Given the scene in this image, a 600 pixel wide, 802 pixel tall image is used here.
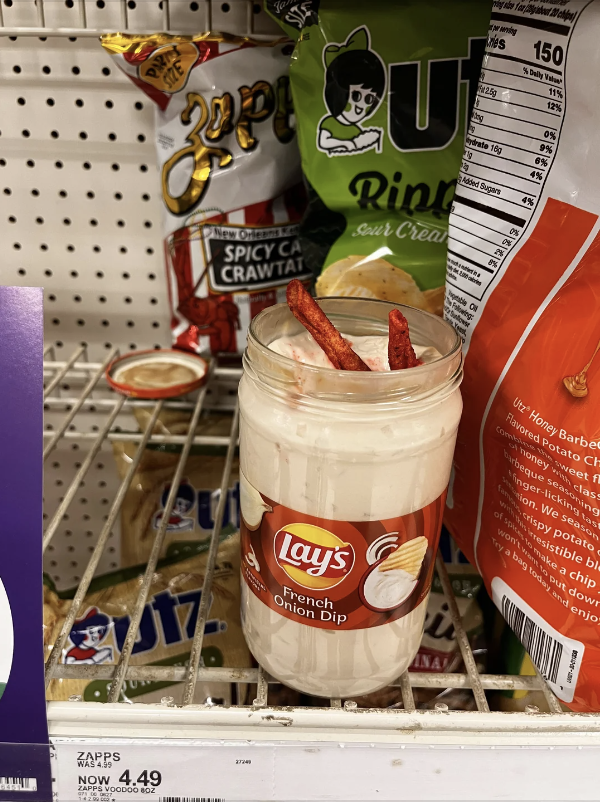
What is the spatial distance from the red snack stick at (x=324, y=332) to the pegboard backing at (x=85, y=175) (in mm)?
499

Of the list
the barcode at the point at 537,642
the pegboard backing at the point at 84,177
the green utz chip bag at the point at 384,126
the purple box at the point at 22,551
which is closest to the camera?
the purple box at the point at 22,551

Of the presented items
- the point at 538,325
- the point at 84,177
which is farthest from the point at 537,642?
the point at 84,177

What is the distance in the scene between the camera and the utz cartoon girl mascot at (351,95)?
0.71 metres

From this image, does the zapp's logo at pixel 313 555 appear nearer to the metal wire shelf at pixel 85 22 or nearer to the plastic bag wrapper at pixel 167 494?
the plastic bag wrapper at pixel 167 494

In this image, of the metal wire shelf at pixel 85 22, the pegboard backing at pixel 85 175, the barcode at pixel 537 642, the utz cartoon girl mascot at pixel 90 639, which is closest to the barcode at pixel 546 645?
the barcode at pixel 537 642

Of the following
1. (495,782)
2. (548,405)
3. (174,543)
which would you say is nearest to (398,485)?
(548,405)

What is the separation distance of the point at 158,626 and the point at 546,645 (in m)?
0.45

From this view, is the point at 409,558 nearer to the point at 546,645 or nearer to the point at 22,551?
the point at 546,645

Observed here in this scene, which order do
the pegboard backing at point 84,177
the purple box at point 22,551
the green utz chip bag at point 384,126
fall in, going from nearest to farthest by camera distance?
the purple box at point 22,551, the green utz chip bag at point 384,126, the pegboard backing at point 84,177

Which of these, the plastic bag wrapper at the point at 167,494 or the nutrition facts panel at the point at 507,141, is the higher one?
the nutrition facts panel at the point at 507,141

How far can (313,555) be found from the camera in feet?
1.59

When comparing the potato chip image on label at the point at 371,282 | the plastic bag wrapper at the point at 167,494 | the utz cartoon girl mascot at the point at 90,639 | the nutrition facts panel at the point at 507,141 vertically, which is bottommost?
the utz cartoon girl mascot at the point at 90,639

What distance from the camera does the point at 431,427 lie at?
49 cm

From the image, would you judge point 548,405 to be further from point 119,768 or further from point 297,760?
point 119,768
